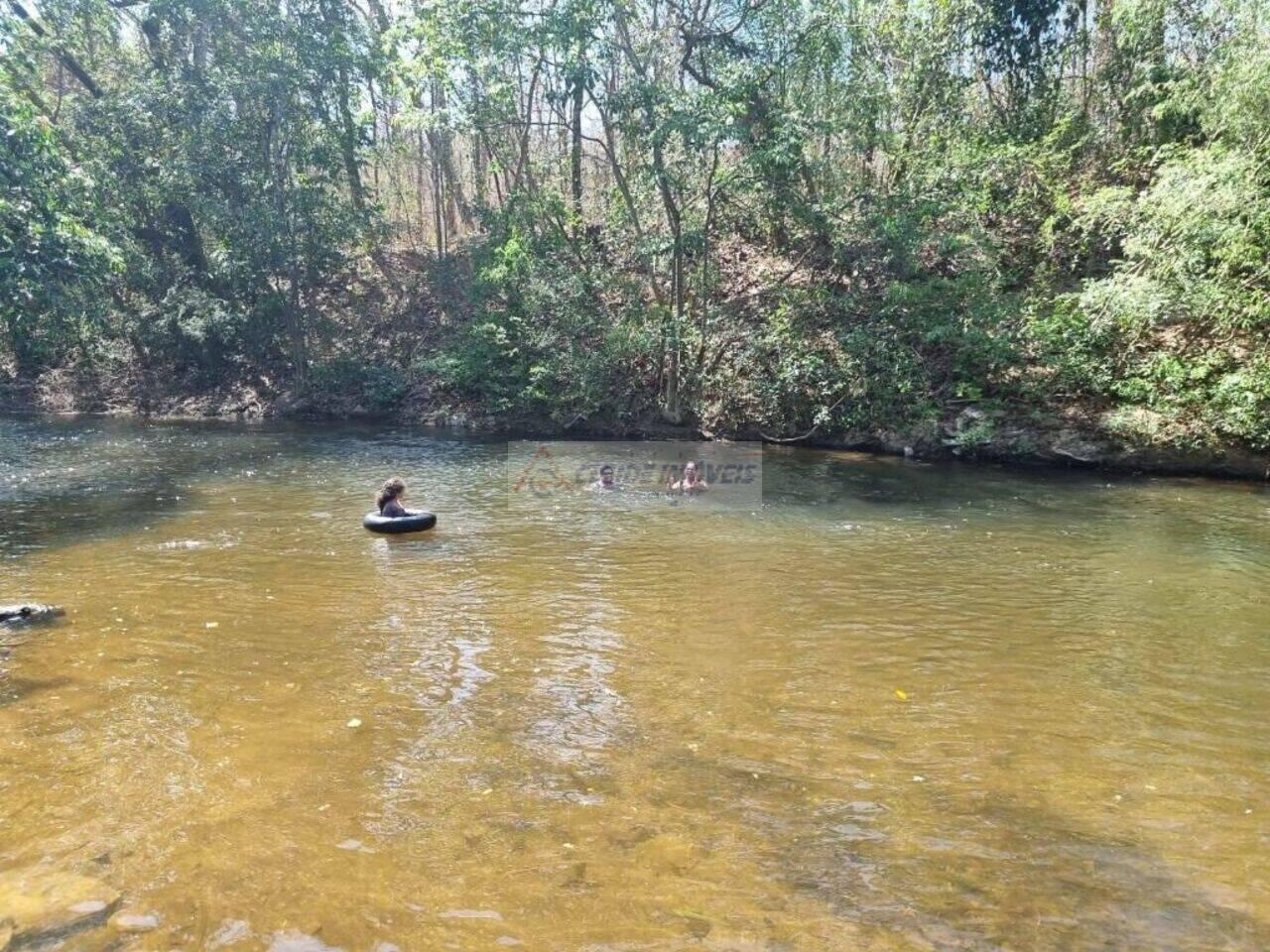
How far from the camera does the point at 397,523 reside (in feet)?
37.9

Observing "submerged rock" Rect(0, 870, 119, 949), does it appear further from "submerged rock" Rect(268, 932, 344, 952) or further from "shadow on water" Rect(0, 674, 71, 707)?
"shadow on water" Rect(0, 674, 71, 707)

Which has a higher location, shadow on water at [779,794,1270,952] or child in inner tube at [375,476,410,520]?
child in inner tube at [375,476,410,520]

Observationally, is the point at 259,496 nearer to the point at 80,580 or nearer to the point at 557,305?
the point at 80,580

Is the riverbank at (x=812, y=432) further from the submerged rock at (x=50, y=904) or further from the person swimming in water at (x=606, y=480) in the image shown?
the submerged rock at (x=50, y=904)

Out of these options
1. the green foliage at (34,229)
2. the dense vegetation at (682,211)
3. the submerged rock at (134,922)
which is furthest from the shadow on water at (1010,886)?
the green foliage at (34,229)

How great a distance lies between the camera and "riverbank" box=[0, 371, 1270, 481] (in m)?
15.4

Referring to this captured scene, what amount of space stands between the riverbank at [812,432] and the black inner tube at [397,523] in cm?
1042

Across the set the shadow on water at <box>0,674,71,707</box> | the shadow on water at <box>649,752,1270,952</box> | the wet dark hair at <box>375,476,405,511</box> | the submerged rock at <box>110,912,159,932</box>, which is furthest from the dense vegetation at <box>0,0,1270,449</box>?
the shadow on water at <box>649,752,1270,952</box>

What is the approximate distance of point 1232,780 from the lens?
4.96 m

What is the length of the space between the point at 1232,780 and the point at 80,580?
34.6 ft

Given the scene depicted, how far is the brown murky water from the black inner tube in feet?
1.11

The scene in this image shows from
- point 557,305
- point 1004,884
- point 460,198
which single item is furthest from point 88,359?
point 1004,884

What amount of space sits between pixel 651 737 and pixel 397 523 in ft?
22.7

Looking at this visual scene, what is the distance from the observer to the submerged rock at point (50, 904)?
354 cm
